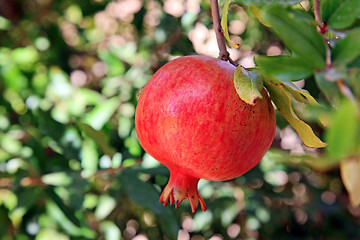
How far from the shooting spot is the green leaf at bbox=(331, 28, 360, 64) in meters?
0.36

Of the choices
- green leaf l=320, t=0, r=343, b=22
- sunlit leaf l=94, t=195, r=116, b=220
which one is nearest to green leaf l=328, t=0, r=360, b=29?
green leaf l=320, t=0, r=343, b=22

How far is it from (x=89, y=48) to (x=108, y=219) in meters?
0.78

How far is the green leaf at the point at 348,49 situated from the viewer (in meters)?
0.36

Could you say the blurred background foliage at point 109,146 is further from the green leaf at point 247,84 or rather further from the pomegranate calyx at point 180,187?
the green leaf at point 247,84

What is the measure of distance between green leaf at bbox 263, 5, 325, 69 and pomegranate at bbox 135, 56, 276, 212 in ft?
0.53

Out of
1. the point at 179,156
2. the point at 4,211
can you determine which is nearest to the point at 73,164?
the point at 4,211

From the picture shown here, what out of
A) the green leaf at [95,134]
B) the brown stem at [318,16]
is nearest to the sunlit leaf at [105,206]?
the green leaf at [95,134]

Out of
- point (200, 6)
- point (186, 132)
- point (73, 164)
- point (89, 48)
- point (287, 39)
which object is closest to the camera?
point (287, 39)

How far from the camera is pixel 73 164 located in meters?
1.23

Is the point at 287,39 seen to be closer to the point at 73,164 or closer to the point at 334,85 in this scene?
the point at 334,85

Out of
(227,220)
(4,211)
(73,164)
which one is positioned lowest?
(227,220)

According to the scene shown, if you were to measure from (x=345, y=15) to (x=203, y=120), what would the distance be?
19cm

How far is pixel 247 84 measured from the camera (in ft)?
1.69

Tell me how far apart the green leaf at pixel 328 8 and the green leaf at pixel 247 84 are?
111 mm
